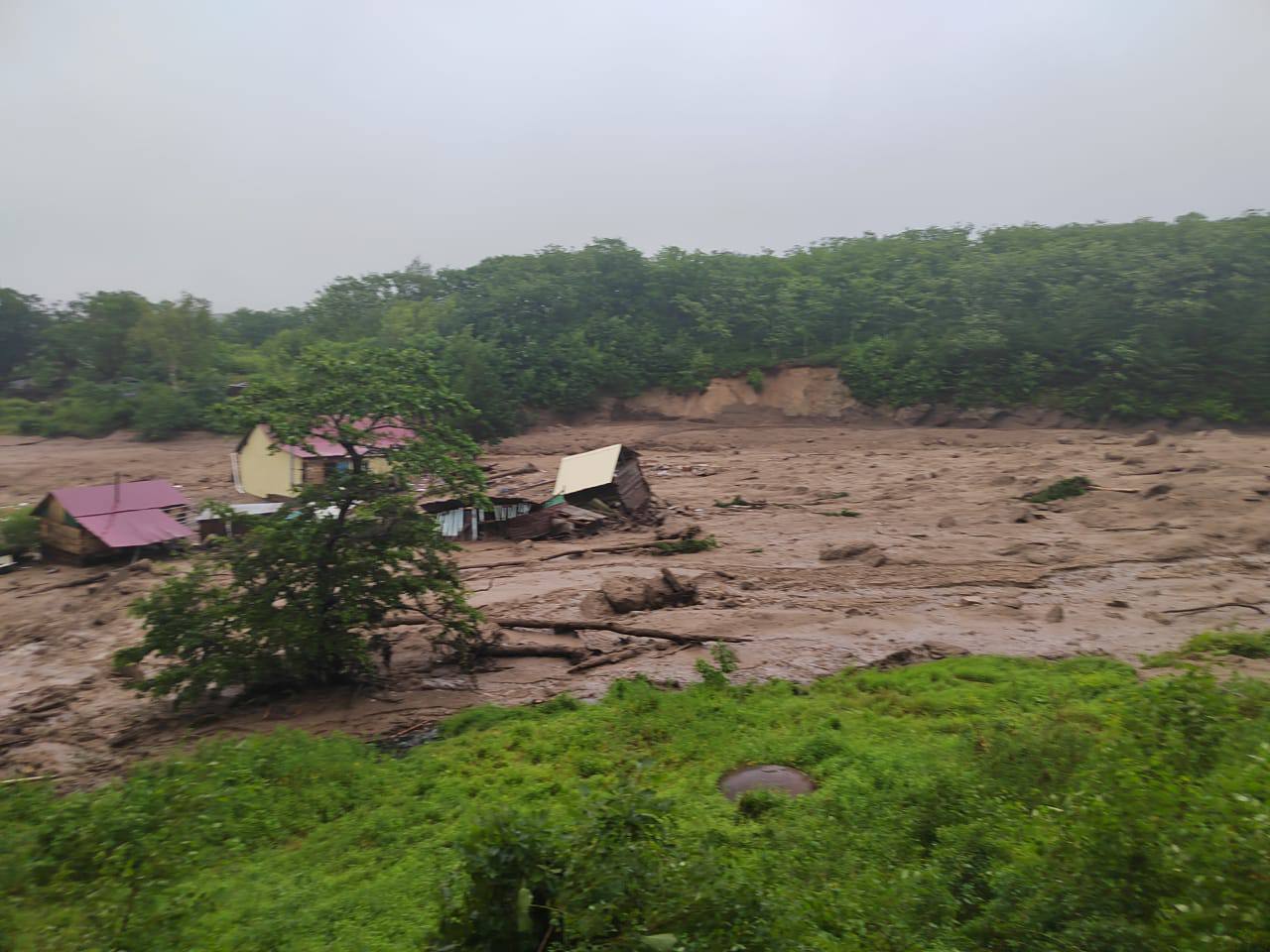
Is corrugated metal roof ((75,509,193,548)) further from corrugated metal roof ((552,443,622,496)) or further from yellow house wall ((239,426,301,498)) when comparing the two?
corrugated metal roof ((552,443,622,496))

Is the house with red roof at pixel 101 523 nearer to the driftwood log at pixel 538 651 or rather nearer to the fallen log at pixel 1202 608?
the driftwood log at pixel 538 651

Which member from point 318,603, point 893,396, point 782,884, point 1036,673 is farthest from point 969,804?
point 893,396

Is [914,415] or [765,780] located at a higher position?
[914,415]

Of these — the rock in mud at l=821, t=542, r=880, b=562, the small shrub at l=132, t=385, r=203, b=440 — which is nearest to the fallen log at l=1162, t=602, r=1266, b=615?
the rock in mud at l=821, t=542, r=880, b=562

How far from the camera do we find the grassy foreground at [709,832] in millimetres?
4715

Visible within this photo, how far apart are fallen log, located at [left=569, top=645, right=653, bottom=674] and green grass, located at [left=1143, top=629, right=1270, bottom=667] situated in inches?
275

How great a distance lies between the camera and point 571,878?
4918mm

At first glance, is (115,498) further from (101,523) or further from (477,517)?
(477,517)

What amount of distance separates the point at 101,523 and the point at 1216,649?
21.9m

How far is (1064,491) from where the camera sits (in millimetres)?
20734

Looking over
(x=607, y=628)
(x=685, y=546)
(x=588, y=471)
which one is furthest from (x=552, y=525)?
(x=607, y=628)

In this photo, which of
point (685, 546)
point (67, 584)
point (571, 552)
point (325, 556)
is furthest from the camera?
point (571, 552)

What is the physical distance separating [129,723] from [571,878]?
29.4 ft

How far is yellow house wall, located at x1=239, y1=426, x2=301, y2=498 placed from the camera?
2573 centimetres
